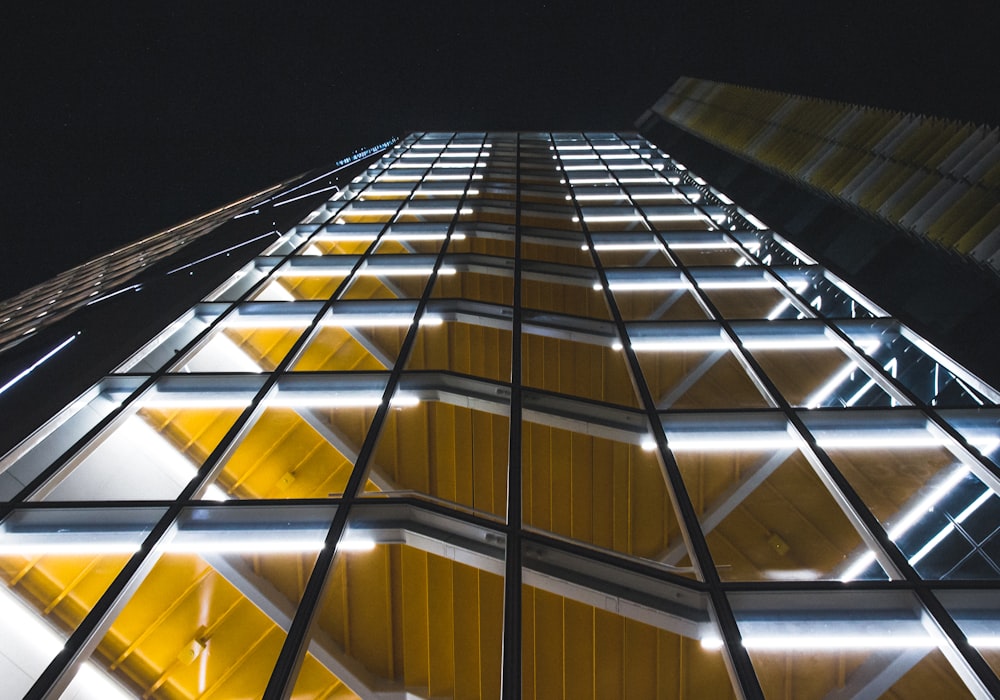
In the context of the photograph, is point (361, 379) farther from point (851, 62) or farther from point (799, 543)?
point (851, 62)

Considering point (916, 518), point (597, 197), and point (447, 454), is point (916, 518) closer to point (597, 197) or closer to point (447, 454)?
point (447, 454)

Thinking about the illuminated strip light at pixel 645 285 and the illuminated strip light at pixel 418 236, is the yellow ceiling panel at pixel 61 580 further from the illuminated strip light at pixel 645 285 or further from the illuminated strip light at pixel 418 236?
the illuminated strip light at pixel 418 236

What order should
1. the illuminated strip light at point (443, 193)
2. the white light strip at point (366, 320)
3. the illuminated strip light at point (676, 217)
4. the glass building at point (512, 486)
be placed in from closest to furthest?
the glass building at point (512, 486) → the white light strip at point (366, 320) → the illuminated strip light at point (676, 217) → the illuminated strip light at point (443, 193)

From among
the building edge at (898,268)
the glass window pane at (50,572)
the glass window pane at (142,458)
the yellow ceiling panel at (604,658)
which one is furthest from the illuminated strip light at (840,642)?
the glass window pane at (142,458)

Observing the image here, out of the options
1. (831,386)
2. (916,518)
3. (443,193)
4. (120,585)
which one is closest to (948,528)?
(916,518)

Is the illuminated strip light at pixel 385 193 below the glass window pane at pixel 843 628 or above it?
above

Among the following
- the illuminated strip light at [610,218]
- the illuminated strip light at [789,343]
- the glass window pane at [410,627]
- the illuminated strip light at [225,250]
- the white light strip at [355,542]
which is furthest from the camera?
the illuminated strip light at [610,218]

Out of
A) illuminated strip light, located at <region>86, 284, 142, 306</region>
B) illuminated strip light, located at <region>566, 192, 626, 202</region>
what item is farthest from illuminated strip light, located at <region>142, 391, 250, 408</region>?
illuminated strip light, located at <region>566, 192, 626, 202</region>

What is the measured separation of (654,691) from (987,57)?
18921 millimetres

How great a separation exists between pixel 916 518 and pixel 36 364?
441 inches

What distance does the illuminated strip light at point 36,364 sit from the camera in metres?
8.31

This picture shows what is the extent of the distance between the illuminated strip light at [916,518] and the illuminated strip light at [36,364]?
33.2ft

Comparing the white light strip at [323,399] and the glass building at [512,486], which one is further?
the white light strip at [323,399]

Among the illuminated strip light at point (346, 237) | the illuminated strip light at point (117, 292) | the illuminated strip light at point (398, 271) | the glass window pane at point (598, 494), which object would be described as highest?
the illuminated strip light at point (346, 237)
